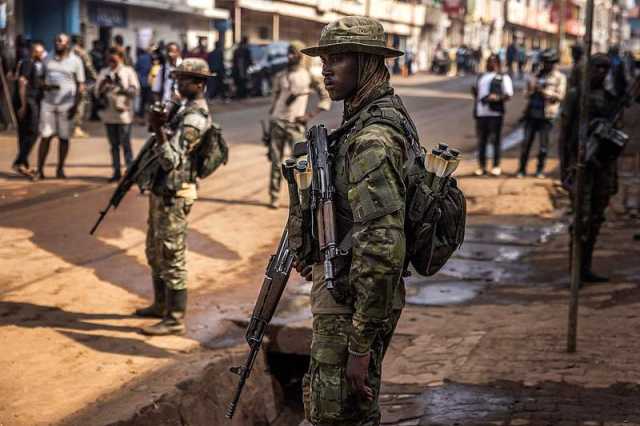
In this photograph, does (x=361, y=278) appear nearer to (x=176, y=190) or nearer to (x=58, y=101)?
(x=176, y=190)

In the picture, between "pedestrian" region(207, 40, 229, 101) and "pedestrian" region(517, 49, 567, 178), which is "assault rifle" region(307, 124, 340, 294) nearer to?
"pedestrian" region(517, 49, 567, 178)

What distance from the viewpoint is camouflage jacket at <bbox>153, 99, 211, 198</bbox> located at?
6.34m

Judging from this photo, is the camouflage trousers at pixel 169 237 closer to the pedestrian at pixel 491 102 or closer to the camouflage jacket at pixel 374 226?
the camouflage jacket at pixel 374 226

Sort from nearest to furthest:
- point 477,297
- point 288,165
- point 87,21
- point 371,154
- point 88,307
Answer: point 371,154 → point 288,165 → point 88,307 → point 477,297 → point 87,21

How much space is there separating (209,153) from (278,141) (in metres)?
4.91

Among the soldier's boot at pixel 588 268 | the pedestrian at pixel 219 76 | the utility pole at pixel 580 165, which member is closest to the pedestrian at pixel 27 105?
the soldier's boot at pixel 588 268

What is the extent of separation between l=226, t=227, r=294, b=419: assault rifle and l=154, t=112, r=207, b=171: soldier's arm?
8.22 ft

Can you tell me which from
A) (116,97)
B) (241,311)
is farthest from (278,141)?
(241,311)

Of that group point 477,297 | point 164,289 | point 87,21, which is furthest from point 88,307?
point 87,21

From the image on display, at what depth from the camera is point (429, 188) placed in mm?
3566

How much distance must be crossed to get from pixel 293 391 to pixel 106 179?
6.94 m

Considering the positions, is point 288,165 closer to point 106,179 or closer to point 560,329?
point 560,329

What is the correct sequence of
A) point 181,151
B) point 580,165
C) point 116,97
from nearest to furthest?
point 580,165
point 181,151
point 116,97

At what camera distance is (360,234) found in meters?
Answer: 3.40
